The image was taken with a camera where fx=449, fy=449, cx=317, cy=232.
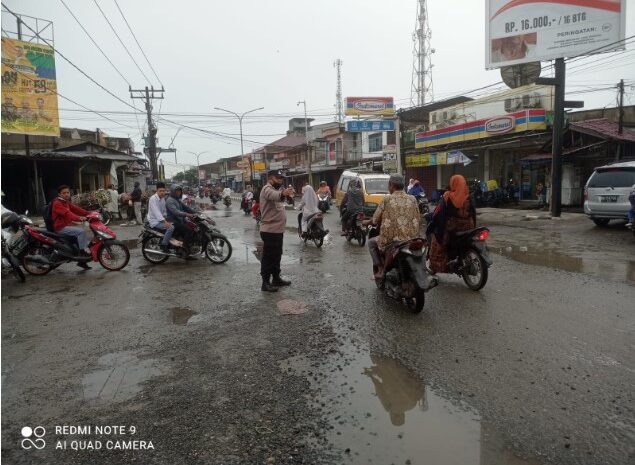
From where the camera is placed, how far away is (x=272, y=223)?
6.22m

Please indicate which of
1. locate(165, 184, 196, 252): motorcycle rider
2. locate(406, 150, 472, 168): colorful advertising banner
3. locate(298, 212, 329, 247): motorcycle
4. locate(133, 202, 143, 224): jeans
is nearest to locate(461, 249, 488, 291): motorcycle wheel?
locate(298, 212, 329, 247): motorcycle

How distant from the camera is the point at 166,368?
3.84 m

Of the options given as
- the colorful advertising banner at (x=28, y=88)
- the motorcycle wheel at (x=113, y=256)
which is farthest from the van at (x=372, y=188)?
the colorful advertising banner at (x=28, y=88)

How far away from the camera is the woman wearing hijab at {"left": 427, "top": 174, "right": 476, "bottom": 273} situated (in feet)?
19.5

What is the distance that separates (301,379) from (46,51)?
55.4 ft

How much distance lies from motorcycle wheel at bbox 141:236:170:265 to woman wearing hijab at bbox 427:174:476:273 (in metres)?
5.42

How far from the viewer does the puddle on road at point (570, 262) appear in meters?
7.08

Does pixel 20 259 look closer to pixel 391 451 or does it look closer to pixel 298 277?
pixel 298 277

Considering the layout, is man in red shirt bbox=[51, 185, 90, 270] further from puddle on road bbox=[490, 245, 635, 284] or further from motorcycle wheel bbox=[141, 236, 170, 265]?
puddle on road bbox=[490, 245, 635, 284]

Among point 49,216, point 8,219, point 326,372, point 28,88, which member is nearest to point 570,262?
point 326,372

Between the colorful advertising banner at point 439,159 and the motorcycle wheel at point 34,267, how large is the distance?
60.8ft

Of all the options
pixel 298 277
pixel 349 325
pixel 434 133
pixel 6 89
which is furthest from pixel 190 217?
pixel 434 133

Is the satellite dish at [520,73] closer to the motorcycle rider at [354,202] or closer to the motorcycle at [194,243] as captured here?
the motorcycle rider at [354,202]

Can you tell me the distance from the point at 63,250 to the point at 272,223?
→ 13.7 feet
